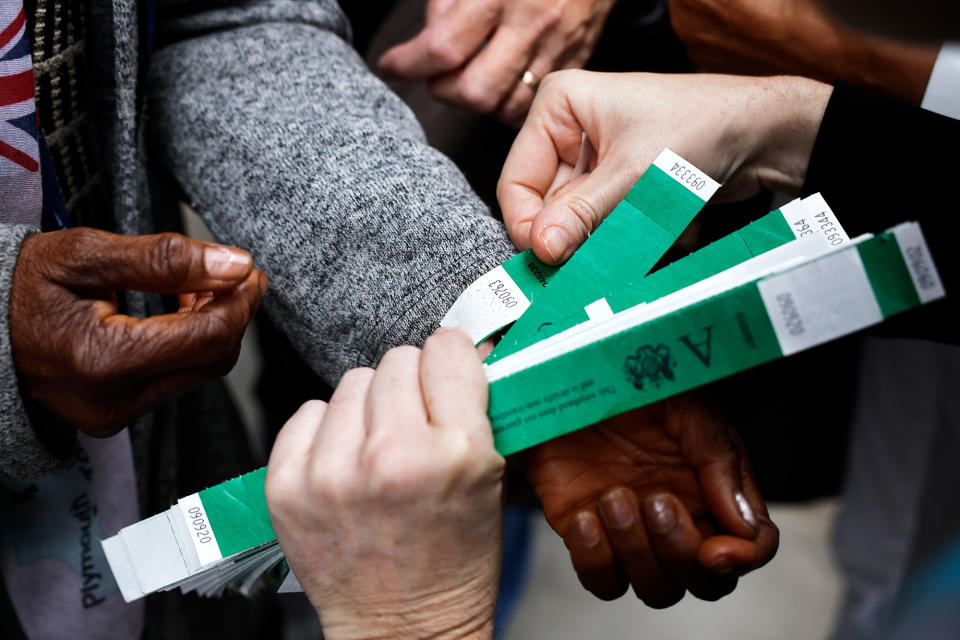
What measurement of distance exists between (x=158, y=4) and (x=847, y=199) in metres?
0.85

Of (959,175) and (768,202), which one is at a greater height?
(959,175)

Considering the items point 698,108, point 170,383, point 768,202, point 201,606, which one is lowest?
point 201,606

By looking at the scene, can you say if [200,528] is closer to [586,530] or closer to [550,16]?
[586,530]

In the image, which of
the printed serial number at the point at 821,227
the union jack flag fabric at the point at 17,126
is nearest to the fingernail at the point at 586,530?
the printed serial number at the point at 821,227

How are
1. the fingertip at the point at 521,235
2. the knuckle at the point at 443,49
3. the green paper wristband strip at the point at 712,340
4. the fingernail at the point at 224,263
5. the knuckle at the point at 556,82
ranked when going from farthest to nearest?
the knuckle at the point at 443,49
the knuckle at the point at 556,82
the fingertip at the point at 521,235
the fingernail at the point at 224,263
the green paper wristband strip at the point at 712,340

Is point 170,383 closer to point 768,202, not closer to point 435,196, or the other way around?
point 435,196

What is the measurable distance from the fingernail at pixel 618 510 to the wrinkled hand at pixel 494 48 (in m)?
0.62

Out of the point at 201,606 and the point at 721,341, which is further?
the point at 201,606

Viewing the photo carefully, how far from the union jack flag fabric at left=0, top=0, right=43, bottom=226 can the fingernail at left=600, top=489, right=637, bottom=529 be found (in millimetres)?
610

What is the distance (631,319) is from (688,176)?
0.22m

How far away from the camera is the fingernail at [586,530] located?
59 cm

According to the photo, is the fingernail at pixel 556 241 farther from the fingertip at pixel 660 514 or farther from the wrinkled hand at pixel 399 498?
the fingertip at pixel 660 514

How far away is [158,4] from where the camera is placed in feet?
2.69

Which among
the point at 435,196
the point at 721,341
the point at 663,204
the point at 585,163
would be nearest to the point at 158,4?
the point at 435,196
